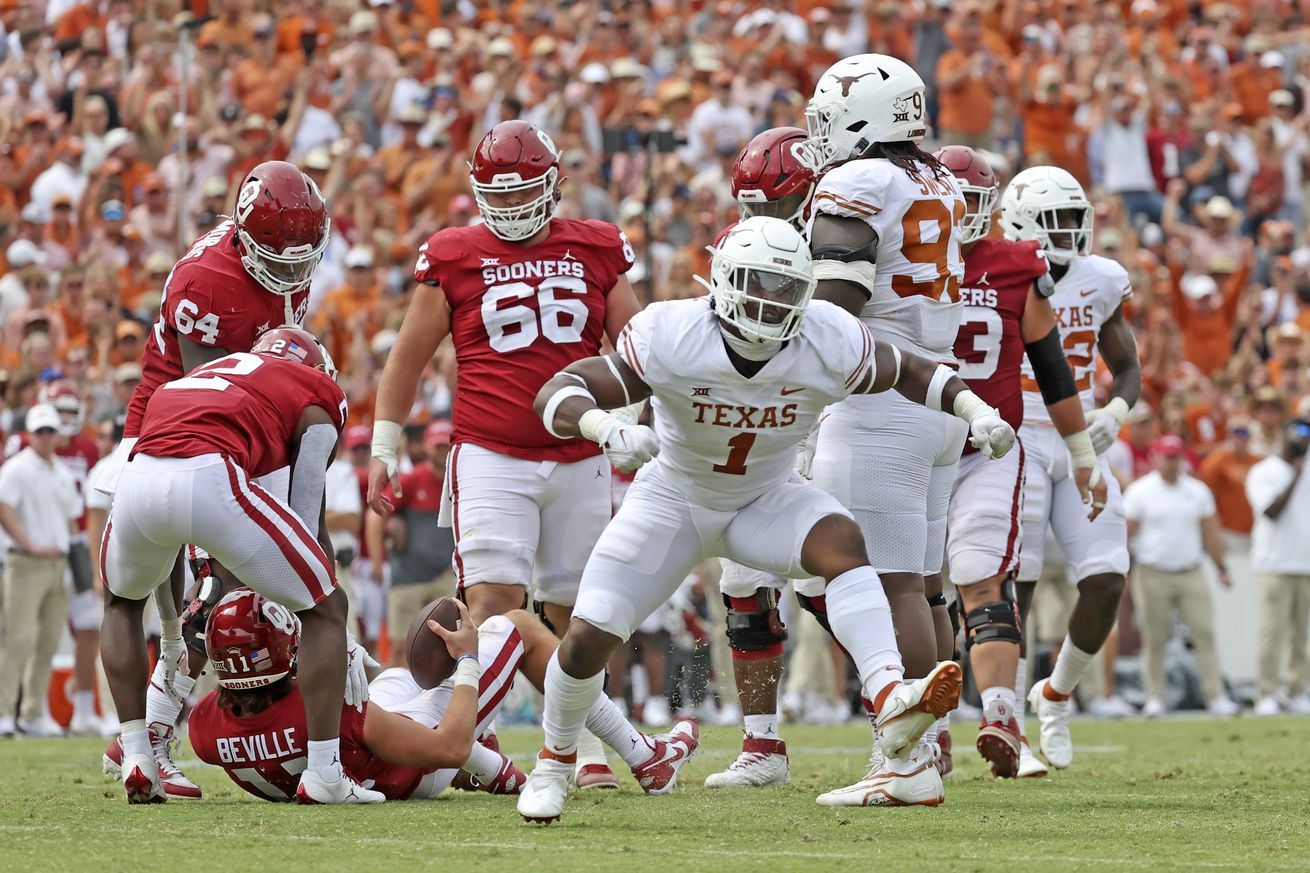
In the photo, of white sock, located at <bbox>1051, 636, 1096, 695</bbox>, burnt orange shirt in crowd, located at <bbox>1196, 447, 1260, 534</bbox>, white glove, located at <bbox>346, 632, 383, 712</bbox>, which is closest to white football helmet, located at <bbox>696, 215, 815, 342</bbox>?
white glove, located at <bbox>346, 632, 383, 712</bbox>

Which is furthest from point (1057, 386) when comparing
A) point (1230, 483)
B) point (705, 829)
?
point (1230, 483)

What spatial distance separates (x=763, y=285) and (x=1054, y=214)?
3.43m

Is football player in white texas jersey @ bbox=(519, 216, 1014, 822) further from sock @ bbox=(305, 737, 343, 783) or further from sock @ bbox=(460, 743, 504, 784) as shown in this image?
sock @ bbox=(460, 743, 504, 784)

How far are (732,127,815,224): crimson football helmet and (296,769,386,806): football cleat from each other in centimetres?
259

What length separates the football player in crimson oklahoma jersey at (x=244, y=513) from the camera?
20.3 ft

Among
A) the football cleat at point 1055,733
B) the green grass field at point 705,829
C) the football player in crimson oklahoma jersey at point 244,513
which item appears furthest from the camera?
the football cleat at point 1055,733

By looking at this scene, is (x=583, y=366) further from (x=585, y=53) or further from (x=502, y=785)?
(x=585, y=53)

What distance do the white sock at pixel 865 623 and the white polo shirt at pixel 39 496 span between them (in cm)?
800

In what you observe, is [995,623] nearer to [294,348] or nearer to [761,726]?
[761,726]

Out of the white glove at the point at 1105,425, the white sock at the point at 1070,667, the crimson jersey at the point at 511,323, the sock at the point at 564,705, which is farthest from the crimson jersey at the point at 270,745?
the white glove at the point at 1105,425

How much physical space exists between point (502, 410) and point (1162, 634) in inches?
342

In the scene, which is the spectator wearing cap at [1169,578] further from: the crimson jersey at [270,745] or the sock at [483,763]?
the crimson jersey at [270,745]

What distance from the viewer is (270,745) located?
21.5ft

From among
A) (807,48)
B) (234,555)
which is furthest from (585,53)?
(234,555)
